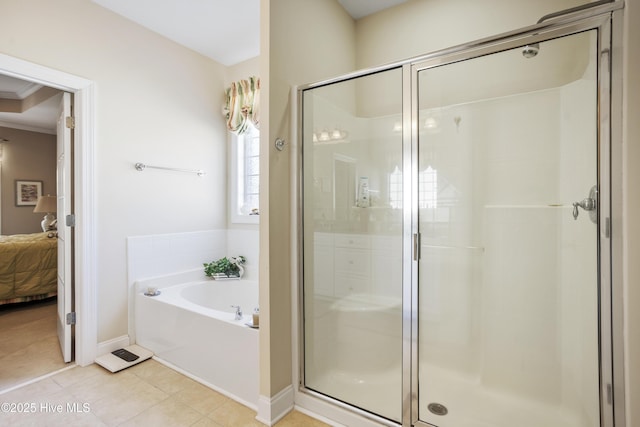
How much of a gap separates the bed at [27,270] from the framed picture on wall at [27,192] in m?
2.37

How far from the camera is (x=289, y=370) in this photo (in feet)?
6.21

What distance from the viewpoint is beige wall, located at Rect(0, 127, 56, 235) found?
17.5ft

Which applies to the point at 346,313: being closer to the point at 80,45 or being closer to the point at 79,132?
the point at 79,132

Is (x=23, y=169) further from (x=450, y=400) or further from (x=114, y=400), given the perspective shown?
(x=450, y=400)

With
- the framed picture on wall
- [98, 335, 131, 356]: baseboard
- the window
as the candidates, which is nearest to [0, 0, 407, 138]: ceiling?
the window

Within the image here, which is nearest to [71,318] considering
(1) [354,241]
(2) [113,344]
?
(2) [113,344]

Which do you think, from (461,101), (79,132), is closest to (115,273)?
(79,132)

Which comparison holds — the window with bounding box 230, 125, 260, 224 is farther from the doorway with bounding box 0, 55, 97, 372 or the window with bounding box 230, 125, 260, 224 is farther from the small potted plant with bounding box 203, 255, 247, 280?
the doorway with bounding box 0, 55, 97, 372

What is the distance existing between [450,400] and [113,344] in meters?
2.42

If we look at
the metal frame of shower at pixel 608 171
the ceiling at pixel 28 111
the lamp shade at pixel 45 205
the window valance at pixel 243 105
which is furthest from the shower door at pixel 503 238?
the lamp shade at pixel 45 205

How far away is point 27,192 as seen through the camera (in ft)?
18.4

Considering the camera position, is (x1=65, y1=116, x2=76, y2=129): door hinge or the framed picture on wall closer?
(x1=65, y1=116, x2=76, y2=129): door hinge

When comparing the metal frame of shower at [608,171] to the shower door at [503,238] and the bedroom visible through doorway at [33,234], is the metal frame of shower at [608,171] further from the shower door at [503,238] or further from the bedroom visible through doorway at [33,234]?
the bedroom visible through doorway at [33,234]

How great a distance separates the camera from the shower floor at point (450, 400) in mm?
1636
